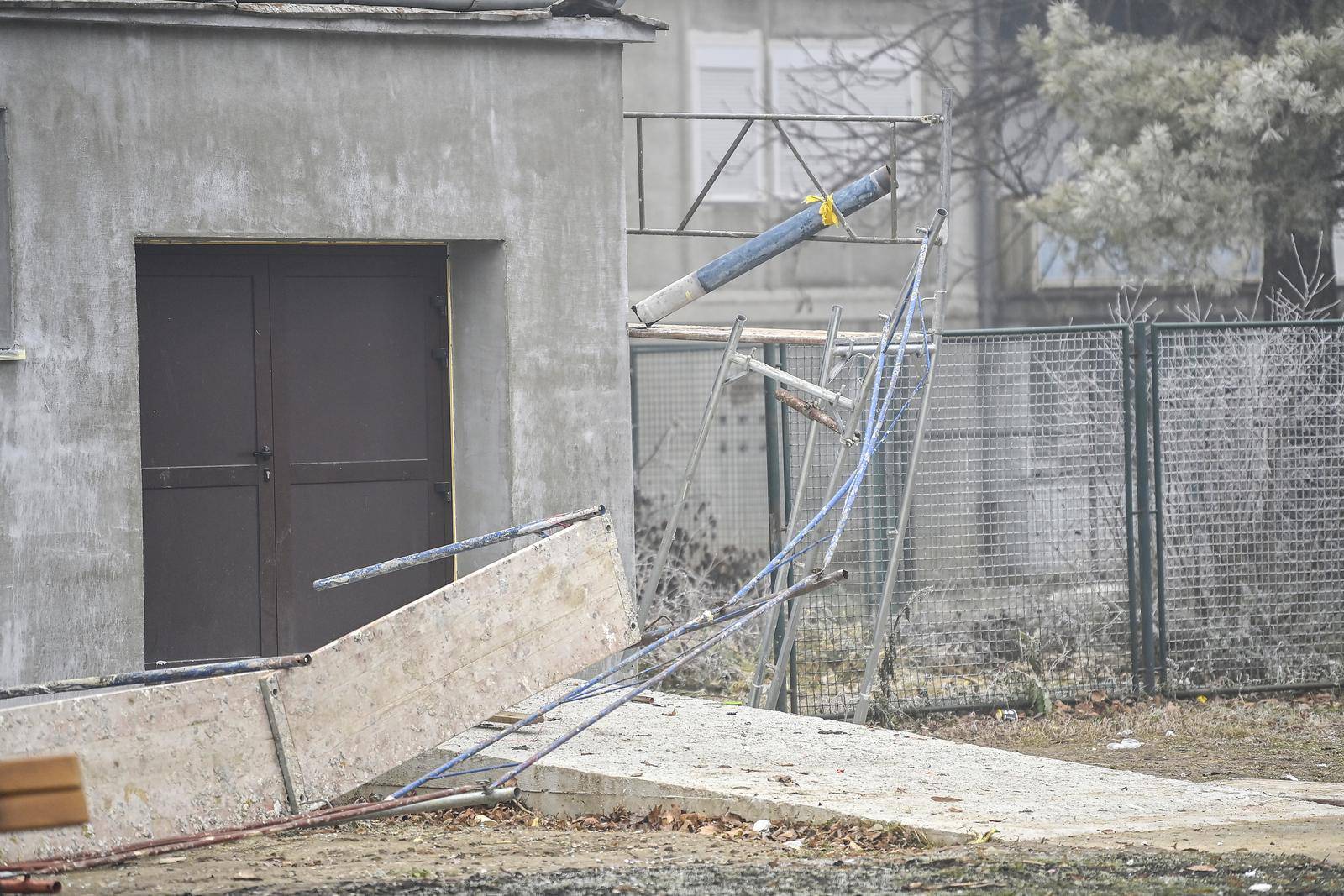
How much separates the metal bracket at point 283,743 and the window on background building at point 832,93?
12647mm

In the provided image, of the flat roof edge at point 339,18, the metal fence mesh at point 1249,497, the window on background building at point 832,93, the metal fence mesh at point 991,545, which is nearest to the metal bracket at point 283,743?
the flat roof edge at point 339,18

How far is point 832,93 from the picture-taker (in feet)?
60.8

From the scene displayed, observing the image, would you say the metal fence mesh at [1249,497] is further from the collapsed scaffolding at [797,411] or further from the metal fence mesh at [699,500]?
the metal fence mesh at [699,500]

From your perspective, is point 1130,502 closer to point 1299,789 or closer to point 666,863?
point 1299,789

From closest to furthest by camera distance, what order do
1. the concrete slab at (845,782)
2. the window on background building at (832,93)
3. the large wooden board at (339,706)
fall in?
the large wooden board at (339,706) < the concrete slab at (845,782) < the window on background building at (832,93)

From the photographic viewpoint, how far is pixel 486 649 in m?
6.93

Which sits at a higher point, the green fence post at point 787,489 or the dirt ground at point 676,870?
the green fence post at point 787,489

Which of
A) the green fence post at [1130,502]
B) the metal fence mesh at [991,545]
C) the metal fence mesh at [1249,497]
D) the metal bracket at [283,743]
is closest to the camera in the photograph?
the metal bracket at [283,743]

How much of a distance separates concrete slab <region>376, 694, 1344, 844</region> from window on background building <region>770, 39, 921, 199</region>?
36.5ft

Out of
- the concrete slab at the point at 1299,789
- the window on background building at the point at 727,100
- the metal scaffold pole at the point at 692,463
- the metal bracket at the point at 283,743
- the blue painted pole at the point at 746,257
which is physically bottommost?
the concrete slab at the point at 1299,789

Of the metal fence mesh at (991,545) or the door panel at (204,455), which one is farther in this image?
the metal fence mesh at (991,545)

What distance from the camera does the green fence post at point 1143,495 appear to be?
34.3 feet

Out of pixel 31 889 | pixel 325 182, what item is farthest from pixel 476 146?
pixel 31 889

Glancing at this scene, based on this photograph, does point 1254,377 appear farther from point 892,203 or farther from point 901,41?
point 901,41
